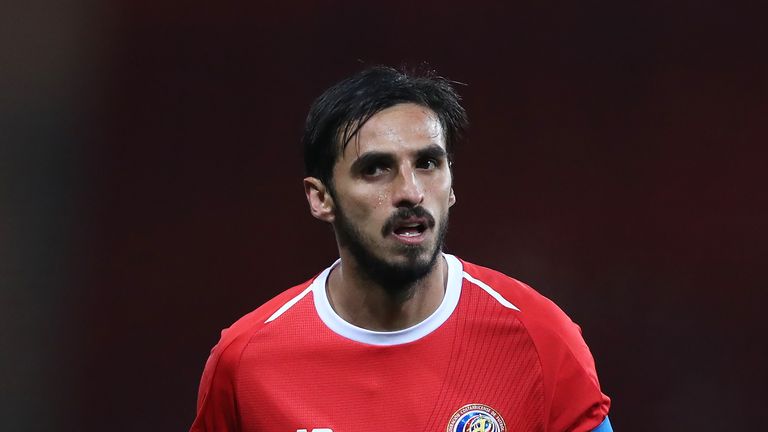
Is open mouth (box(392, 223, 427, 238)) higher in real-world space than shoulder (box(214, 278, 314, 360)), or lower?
higher

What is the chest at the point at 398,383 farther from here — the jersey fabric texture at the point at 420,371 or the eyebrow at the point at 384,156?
the eyebrow at the point at 384,156

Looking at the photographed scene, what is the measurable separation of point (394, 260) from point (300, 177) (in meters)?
1.85

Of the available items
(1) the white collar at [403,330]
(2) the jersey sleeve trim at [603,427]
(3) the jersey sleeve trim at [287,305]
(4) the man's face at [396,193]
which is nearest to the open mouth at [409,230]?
(4) the man's face at [396,193]

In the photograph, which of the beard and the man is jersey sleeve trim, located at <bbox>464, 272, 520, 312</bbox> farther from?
the beard

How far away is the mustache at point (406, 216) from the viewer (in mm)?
2111

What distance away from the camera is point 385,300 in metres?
2.27

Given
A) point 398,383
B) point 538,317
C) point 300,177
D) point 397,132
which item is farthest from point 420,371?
point 300,177

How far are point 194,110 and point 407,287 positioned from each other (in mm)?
1956

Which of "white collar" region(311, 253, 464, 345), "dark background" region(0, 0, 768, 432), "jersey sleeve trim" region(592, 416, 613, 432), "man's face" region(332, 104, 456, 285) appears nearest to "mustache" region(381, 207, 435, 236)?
"man's face" region(332, 104, 456, 285)

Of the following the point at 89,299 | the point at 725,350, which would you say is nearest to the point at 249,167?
the point at 89,299

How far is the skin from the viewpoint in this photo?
2.14 metres

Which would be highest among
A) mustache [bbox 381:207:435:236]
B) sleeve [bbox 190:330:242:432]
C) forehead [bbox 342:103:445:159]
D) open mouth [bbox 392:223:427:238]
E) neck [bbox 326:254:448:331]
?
forehead [bbox 342:103:445:159]

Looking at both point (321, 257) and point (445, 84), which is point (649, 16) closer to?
point (321, 257)

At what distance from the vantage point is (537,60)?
12.8 feet
